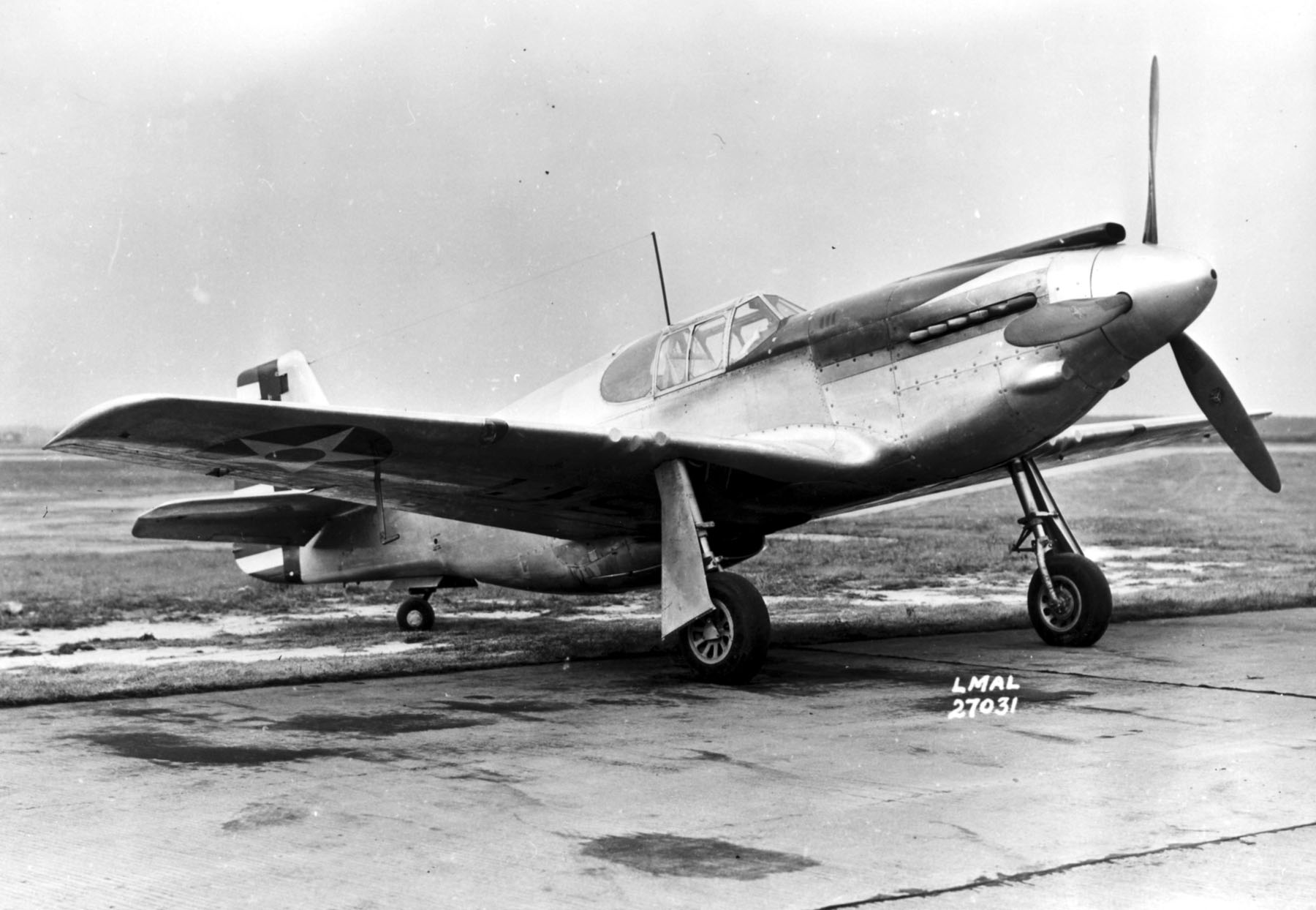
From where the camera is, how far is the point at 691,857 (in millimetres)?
3154

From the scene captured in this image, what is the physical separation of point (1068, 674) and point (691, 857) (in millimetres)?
4190

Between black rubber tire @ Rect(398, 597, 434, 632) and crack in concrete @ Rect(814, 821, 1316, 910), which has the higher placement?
black rubber tire @ Rect(398, 597, 434, 632)

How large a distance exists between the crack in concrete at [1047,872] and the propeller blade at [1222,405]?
485cm

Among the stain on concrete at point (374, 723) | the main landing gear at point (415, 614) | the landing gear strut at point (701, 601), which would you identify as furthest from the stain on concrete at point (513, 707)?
the main landing gear at point (415, 614)

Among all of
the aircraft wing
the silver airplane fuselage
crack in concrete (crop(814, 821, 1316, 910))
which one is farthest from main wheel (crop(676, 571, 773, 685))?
crack in concrete (crop(814, 821, 1316, 910))

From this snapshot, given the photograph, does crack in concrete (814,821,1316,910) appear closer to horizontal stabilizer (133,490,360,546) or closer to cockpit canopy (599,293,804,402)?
cockpit canopy (599,293,804,402)

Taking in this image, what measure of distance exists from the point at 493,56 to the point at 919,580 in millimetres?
7539

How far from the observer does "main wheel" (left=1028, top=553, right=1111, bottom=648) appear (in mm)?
7758

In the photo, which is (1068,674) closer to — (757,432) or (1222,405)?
(757,432)

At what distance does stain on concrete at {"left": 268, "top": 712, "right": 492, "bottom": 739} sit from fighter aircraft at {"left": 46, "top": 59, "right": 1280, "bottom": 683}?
0.87m

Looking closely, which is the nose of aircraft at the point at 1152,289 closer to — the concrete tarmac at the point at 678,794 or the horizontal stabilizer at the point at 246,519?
the concrete tarmac at the point at 678,794

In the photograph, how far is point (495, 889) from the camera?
9.39 ft

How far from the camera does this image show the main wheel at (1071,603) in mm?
7758

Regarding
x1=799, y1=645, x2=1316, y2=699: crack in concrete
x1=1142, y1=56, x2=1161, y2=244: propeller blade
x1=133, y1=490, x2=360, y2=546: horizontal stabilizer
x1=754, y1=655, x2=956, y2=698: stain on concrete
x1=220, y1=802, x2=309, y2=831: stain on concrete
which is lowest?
x1=799, y1=645, x2=1316, y2=699: crack in concrete
